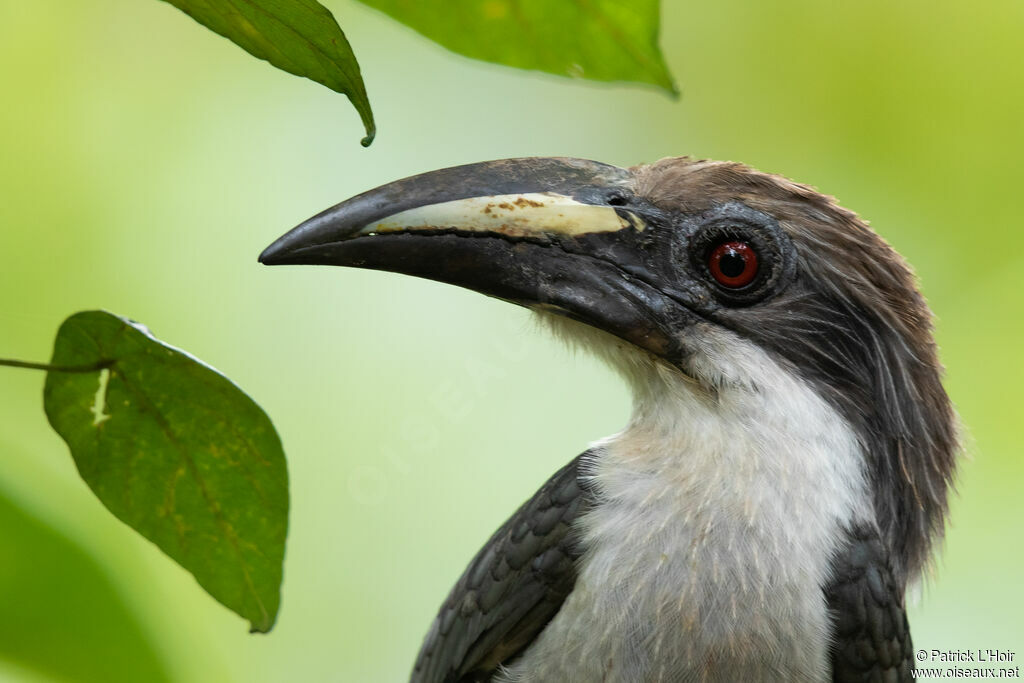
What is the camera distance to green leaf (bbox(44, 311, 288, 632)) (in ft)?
5.13

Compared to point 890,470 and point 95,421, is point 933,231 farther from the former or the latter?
point 95,421

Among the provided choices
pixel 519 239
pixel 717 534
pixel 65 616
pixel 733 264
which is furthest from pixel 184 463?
pixel 733 264

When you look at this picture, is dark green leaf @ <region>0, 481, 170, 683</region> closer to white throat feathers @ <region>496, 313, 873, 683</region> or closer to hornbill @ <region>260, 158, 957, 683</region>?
hornbill @ <region>260, 158, 957, 683</region>

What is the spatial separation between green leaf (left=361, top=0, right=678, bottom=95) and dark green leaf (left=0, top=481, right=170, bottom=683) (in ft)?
3.19

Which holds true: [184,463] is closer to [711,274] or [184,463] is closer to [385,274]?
[711,274]

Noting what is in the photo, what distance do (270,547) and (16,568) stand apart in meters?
0.53

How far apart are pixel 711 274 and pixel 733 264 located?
0.16 ft

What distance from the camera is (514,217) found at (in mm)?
2102

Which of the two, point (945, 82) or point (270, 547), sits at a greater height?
point (945, 82)

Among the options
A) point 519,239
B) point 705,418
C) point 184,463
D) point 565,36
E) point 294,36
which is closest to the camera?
point 294,36

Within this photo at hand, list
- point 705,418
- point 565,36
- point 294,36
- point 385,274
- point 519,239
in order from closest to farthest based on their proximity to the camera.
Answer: point 294,36, point 565,36, point 519,239, point 705,418, point 385,274

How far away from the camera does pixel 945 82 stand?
17.6 ft

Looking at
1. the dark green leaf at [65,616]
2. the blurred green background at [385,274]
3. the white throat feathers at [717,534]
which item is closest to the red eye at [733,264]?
the white throat feathers at [717,534]

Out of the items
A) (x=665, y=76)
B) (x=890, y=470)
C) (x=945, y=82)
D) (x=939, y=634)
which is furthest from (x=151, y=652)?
(x=945, y=82)
